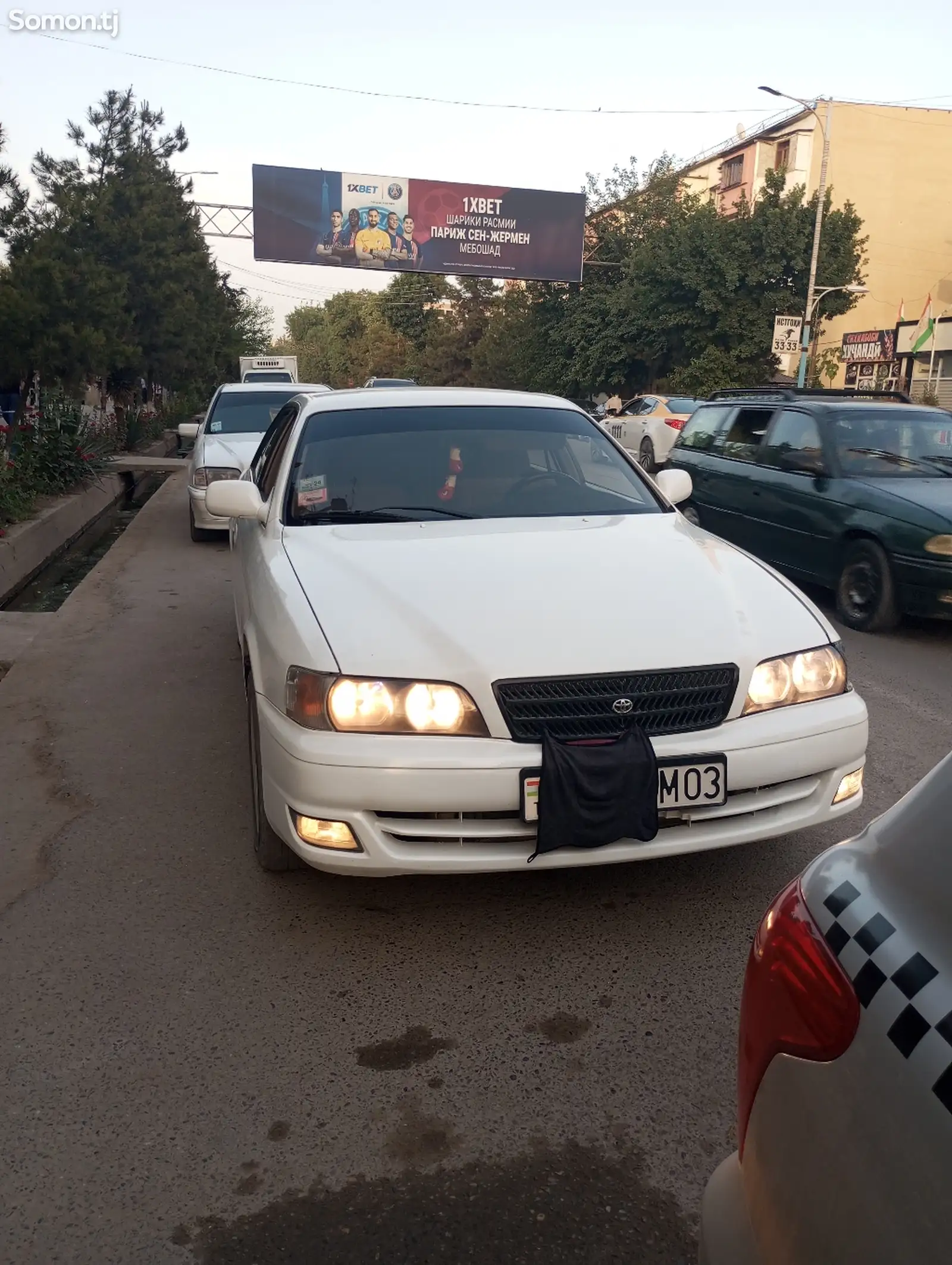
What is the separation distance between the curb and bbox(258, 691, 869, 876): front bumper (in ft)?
22.4

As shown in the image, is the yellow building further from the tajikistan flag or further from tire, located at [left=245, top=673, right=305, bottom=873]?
tire, located at [left=245, top=673, right=305, bottom=873]

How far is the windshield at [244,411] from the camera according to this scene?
12055 mm

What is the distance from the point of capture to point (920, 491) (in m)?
7.44

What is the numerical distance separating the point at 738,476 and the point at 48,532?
680 cm

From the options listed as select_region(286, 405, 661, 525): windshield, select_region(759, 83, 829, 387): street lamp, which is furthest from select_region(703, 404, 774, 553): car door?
select_region(759, 83, 829, 387): street lamp

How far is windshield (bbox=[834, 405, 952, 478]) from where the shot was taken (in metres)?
Result: 7.81

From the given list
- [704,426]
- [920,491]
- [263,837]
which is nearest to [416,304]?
[704,426]

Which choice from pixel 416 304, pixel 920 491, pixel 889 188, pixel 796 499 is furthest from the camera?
pixel 416 304

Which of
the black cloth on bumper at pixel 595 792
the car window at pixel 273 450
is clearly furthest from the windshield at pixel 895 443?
the black cloth on bumper at pixel 595 792

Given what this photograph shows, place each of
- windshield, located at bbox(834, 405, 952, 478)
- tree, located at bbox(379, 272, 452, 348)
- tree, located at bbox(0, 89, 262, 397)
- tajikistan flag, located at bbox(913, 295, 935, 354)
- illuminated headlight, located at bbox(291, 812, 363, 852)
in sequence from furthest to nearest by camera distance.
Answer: tree, located at bbox(379, 272, 452, 348), tajikistan flag, located at bbox(913, 295, 935, 354), tree, located at bbox(0, 89, 262, 397), windshield, located at bbox(834, 405, 952, 478), illuminated headlight, located at bbox(291, 812, 363, 852)

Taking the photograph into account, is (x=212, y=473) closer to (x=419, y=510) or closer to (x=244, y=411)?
(x=244, y=411)

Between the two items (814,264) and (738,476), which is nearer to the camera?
(738,476)

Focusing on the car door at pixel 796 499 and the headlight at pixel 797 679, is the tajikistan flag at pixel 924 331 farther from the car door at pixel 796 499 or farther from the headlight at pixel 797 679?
the headlight at pixel 797 679

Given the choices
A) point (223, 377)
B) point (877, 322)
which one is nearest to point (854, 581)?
point (877, 322)
